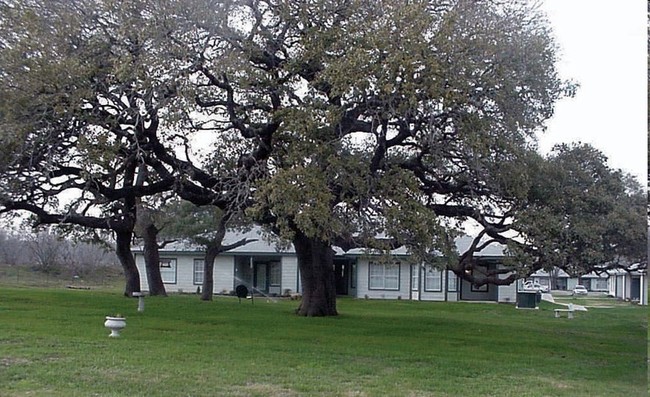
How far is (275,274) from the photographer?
4534 centimetres

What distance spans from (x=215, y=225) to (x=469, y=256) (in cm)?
1446

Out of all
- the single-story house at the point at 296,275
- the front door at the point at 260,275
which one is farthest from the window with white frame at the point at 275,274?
the front door at the point at 260,275

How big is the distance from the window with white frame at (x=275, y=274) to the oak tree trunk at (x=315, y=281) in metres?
20.3

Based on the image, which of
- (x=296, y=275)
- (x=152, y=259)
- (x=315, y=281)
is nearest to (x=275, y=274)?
(x=296, y=275)

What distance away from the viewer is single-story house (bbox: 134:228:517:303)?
42.0m

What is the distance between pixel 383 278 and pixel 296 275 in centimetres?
463

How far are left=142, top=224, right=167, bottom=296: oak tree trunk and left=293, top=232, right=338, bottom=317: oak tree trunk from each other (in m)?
10.00

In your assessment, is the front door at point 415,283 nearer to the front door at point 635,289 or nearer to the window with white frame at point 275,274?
the window with white frame at point 275,274

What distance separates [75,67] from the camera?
51.5 feet

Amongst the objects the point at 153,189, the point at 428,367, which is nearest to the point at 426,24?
the point at 428,367

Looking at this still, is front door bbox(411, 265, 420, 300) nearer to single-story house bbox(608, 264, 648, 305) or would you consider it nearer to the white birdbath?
single-story house bbox(608, 264, 648, 305)

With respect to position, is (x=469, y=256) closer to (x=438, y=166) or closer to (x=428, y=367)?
(x=438, y=166)

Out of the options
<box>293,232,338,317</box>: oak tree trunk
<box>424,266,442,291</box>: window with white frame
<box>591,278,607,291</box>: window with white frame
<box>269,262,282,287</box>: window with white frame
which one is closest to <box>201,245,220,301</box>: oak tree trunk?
<box>269,262,282,287</box>: window with white frame

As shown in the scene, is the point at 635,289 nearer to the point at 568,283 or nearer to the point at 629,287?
the point at 629,287
